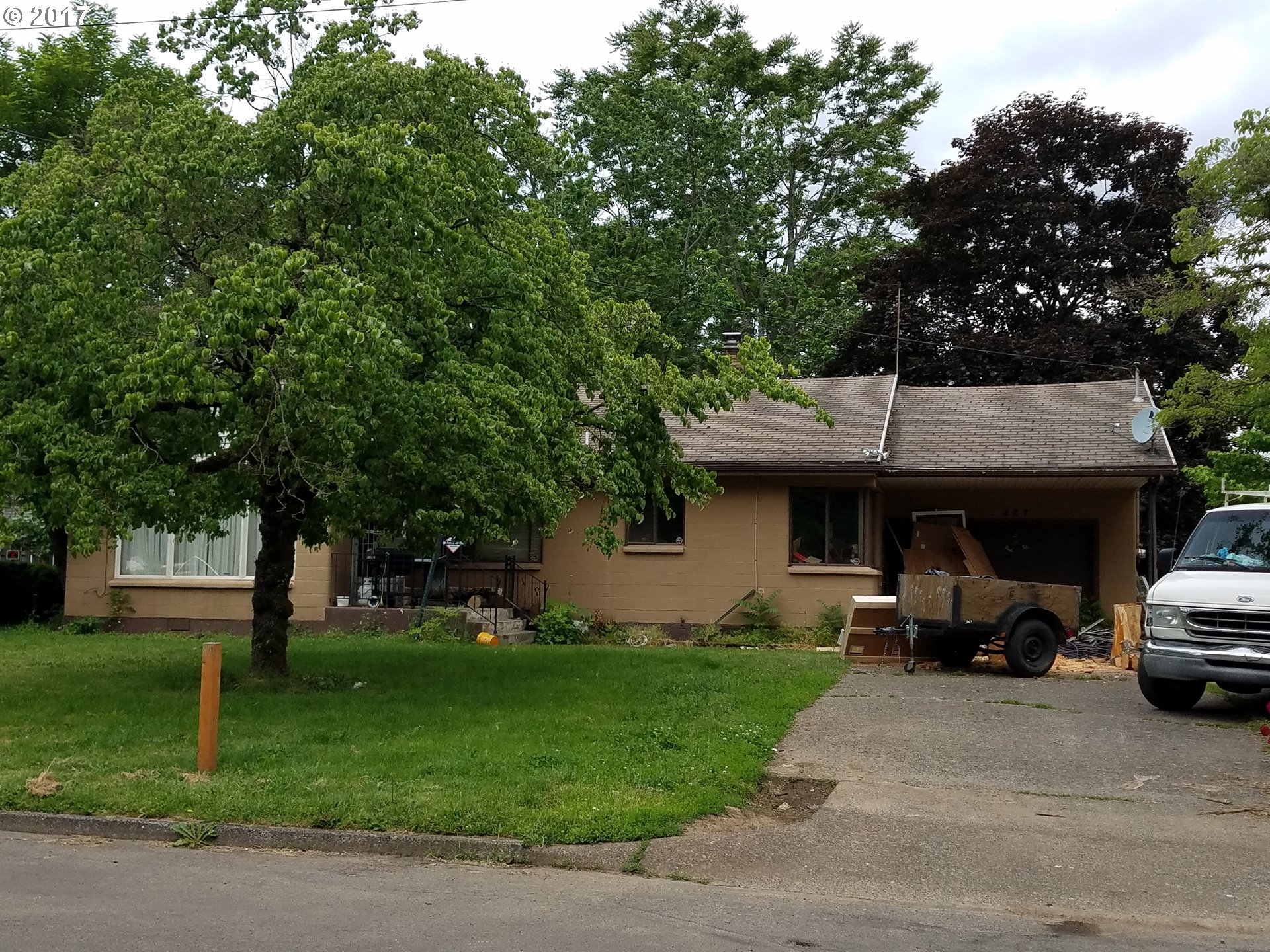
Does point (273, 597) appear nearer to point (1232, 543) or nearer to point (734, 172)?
point (1232, 543)

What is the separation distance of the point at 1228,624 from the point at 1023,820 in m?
5.04

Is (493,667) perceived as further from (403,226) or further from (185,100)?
(185,100)

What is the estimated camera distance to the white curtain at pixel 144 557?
21.2 m

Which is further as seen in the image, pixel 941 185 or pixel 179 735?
pixel 941 185

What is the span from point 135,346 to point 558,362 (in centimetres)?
386

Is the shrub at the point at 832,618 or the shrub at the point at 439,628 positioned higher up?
the shrub at the point at 832,618

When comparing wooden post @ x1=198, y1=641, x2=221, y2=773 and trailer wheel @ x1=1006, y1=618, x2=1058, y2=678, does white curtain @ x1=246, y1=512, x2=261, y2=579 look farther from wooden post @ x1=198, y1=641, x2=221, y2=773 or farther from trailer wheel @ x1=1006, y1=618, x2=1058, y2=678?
wooden post @ x1=198, y1=641, x2=221, y2=773

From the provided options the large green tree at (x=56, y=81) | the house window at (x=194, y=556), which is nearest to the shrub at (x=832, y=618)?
the house window at (x=194, y=556)

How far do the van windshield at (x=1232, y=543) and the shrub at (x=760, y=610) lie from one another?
8112 millimetres

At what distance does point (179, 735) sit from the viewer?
973 cm

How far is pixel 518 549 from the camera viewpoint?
859 inches

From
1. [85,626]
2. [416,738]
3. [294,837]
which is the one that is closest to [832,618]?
[416,738]

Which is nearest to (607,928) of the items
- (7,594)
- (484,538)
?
(484,538)

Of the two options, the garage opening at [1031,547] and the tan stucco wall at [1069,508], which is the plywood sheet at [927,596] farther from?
the garage opening at [1031,547]
